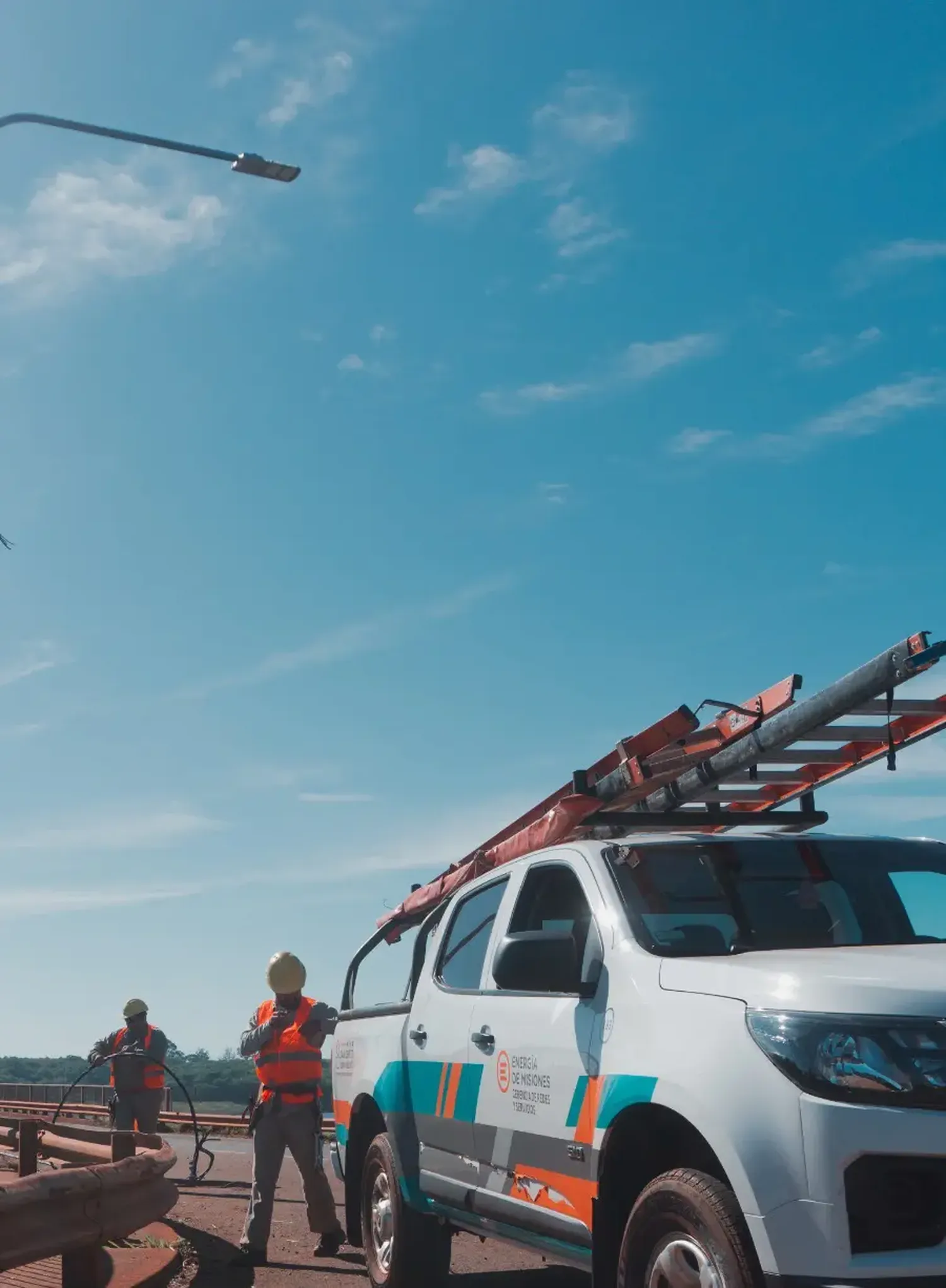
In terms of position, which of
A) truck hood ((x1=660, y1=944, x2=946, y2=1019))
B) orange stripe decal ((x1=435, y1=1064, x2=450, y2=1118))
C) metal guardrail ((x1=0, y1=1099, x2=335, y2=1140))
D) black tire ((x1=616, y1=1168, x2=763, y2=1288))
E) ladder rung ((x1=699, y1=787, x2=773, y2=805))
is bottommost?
metal guardrail ((x1=0, y1=1099, x2=335, y2=1140))

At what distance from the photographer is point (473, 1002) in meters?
6.69

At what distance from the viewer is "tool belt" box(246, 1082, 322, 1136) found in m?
10.1

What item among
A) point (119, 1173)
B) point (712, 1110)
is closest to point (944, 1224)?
point (712, 1110)

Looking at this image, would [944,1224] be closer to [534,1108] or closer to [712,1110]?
[712,1110]

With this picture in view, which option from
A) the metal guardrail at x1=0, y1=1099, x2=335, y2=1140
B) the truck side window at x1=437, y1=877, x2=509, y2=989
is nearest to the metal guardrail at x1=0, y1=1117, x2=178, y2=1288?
the truck side window at x1=437, y1=877, x2=509, y2=989

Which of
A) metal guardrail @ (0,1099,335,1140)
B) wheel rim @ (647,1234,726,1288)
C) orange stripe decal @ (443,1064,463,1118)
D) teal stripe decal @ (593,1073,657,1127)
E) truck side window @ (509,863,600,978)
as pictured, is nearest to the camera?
wheel rim @ (647,1234,726,1288)

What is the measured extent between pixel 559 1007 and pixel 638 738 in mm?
1469

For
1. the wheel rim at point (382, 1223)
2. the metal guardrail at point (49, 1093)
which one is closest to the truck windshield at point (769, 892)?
the wheel rim at point (382, 1223)

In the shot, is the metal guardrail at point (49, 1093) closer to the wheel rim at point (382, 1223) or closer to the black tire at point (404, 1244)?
the wheel rim at point (382, 1223)

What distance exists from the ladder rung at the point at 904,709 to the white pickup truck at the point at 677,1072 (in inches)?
23.6

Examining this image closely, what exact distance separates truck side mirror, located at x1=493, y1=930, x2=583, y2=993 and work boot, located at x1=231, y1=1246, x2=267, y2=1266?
14.8 ft

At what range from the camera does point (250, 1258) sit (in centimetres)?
912

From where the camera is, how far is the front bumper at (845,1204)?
154 inches

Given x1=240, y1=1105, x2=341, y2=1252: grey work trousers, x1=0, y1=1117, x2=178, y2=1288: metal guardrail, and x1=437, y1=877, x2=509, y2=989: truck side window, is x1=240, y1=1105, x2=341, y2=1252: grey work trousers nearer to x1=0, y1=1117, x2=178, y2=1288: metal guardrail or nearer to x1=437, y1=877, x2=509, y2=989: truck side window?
x1=0, y1=1117, x2=178, y2=1288: metal guardrail
